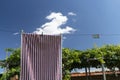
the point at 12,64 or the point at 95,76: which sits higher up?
the point at 12,64

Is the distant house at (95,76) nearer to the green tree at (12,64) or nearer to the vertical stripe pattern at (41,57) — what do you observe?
the green tree at (12,64)

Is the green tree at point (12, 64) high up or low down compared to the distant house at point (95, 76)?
up

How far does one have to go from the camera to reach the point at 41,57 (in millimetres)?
7758

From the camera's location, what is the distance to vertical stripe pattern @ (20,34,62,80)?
7641 mm

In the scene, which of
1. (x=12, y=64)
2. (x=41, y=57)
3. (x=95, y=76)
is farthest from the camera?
(x=95, y=76)

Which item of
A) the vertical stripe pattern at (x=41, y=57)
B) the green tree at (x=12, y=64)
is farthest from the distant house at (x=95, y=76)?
the vertical stripe pattern at (x=41, y=57)

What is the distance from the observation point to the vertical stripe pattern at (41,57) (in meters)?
7.64

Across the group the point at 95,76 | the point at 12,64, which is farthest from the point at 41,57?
the point at 95,76

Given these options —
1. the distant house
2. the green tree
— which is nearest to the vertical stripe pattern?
the green tree

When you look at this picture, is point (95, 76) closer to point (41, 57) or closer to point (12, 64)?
point (12, 64)

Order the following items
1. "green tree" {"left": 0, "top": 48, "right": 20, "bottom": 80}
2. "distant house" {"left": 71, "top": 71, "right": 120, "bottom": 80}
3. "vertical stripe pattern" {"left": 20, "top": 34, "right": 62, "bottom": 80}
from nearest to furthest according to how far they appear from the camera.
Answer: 1. "vertical stripe pattern" {"left": 20, "top": 34, "right": 62, "bottom": 80}
2. "green tree" {"left": 0, "top": 48, "right": 20, "bottom": 80}
3. "distant house" {"left": 71, "top": 71, "right": 120, "bottom": 80}

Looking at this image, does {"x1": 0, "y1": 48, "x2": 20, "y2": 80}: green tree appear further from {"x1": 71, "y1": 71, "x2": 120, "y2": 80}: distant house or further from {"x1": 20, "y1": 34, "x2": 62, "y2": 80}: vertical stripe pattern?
{"x1": 20, "y1": 34, "x2": 62, "y2": 80}: vertical stripe pattern

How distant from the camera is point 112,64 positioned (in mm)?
14422

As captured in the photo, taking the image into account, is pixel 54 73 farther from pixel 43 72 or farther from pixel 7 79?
pixel 7 79
